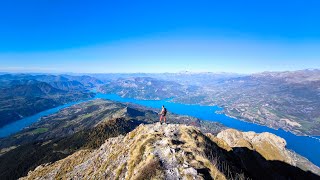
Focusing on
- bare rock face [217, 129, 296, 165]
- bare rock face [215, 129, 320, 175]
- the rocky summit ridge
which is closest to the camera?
the rocky summit ridge

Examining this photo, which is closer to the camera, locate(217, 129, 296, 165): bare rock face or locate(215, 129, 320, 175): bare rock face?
locate(215, 129, 320, 175): bare rock face

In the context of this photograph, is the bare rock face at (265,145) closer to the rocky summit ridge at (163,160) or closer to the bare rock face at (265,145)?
the bare rock face at (265,145)

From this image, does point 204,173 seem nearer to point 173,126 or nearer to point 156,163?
point 156,163

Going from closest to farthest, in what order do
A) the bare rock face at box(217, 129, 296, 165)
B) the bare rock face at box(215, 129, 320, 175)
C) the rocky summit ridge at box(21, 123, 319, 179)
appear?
1. the rocky summit ridge at box(21, 123, 319, 179)
2. the bare rock face at box(215, 129, 320, 175)
3. the bare rock face at box(217, 129, 296, 165)

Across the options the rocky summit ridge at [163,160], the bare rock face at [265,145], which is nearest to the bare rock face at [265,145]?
the bare rock face at [265,145]

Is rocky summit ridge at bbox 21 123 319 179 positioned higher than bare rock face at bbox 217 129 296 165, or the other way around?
rocky summit ridge at bbox 21 123 319 179

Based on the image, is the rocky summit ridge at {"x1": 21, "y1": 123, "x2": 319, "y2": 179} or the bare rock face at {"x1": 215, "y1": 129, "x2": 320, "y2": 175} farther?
the bare rock face at {"x1": 215, "y1": 129, "x2": 320, "y2": 175}

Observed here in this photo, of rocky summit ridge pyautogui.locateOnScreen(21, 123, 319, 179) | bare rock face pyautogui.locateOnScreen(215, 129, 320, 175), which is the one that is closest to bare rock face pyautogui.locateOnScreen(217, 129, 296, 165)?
bare rock face pyautogui.locateOnScreen(215, 129, 320, 175)

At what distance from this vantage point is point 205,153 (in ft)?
144

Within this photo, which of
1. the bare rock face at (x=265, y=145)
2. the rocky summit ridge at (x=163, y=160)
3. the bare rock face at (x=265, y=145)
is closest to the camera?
the rocky summit ridge at (x=163, y=160)

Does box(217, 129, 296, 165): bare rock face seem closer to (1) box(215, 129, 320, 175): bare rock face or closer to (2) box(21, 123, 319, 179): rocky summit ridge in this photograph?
(1) box(215, 129, 320, 175): bare rock face

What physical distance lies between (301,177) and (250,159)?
35481 mm

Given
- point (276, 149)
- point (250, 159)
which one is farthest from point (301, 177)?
point (250, 159)

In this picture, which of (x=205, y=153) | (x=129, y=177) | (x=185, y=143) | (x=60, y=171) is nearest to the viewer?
(x=129, y=177)
